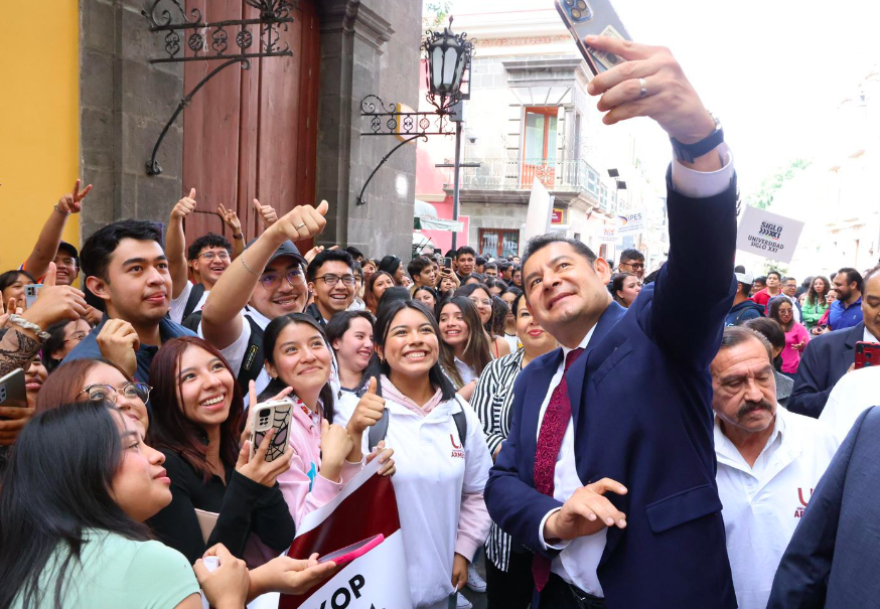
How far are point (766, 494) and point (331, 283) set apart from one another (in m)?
3.35

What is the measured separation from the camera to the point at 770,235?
7926mm

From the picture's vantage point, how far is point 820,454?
2699 millimetres

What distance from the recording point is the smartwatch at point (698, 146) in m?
1.62

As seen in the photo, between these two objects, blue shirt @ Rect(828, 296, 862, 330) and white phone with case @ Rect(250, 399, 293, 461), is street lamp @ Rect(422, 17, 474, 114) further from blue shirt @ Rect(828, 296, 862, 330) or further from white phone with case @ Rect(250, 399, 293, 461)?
white phone with case @ Rect(250, 399, 293, 461)

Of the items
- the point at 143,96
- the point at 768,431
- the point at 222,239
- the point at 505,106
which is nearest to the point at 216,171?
the point at 143,96

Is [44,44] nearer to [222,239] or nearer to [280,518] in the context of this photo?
[222,239]

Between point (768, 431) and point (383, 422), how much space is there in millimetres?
1540

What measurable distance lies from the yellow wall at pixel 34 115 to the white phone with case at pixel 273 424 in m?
3.74

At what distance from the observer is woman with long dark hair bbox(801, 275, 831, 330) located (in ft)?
42.5

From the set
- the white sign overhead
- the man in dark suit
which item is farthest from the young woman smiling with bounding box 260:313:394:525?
the white sign overhead

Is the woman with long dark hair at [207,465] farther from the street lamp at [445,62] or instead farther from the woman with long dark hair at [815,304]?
the woman with long dark hair at [815,304]

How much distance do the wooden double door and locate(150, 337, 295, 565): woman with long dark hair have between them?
4305mm

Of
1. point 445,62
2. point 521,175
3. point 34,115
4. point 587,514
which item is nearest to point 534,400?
point 587,514

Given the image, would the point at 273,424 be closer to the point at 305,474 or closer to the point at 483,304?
the point at 305,474
